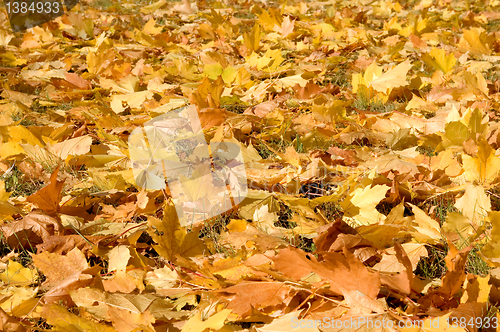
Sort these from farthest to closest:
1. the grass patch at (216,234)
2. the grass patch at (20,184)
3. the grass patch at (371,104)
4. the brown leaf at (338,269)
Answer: the grass patch at (371,104), the grass patch at (20,184), the grass patch at (216,234), the brown leaf at (338,269)

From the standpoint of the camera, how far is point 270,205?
116cm

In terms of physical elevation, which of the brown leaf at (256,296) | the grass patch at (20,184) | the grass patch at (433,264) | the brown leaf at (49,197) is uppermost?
the brown leaf at (49,197)

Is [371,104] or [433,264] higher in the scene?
[371,104]

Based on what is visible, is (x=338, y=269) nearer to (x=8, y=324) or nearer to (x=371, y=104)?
(x=8, y=324)

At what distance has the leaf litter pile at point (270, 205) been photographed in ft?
2.59

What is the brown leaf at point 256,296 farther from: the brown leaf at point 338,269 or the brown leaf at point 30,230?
the brown leaf at point 30,230

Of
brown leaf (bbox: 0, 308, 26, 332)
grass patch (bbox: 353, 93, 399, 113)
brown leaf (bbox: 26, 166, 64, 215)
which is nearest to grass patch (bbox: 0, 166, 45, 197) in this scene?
brown leaf (bbox: 26, 166, 64, 215)

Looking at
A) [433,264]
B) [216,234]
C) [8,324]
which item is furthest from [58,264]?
[433,264]

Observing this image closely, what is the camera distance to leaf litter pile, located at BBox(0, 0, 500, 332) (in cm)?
79

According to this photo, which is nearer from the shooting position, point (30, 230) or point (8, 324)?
point (8, 324)

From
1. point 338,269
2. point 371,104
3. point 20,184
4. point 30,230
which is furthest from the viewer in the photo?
point 371,104

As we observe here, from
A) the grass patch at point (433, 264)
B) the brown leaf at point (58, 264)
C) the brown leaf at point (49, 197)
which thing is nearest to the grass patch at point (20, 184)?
the brown leaf at point (49, 197)

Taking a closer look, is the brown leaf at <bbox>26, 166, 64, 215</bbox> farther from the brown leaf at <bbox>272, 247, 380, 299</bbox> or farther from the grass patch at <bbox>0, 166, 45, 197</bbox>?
the brown leaf at <bbox>272, 247, 380, 299</bbox>

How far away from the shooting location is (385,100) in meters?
1.80
